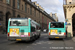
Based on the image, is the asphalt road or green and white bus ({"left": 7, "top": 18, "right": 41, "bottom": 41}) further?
green and white bus ({"left": 7, "top": 18, "right": 41, "bottom": 41})

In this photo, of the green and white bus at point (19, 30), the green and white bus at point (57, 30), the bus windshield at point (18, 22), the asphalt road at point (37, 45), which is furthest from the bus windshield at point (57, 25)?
the bus windshield at point (18, 22)

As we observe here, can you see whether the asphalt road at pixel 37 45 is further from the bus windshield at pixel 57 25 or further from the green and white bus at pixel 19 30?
the bus windshield at pixel 57 25

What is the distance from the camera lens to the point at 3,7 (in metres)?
28.3

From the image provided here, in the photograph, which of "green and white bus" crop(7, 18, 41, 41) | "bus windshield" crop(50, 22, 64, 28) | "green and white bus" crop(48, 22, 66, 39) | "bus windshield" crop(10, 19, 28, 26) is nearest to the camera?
"green and white bus" crop(7, 18, 41, 41)

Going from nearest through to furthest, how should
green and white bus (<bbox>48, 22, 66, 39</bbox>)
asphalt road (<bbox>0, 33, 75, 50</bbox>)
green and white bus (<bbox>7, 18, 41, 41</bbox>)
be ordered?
asphalt road (<bbox>0, 33, 75, 50</bbox>)
green and white bus (<bbox>7, 18, 41, 41</bbox>)
green and white bus (<bbox>48, 22, 66, 39</bbox>)

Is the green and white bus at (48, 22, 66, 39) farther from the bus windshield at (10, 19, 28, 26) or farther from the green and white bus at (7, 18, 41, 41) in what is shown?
the bus windshield at (10, 19, 28, 26)

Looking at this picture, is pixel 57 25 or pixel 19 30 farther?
pixel 57 25

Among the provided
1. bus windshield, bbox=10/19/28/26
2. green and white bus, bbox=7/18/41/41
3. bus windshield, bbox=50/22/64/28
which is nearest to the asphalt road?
green and white bus, bbox=7/18/41/41

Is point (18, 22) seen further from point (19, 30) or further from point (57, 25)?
point (57, 25)

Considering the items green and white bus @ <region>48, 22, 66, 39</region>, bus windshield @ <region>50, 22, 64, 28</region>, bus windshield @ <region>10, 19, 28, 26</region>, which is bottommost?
green and white bus @ <region>48, 22, 66, 39</region>

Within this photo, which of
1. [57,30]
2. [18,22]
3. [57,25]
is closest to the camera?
[18,22]

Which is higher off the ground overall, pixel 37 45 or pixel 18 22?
pixel 18 22

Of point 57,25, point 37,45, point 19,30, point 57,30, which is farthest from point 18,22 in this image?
point 57,25

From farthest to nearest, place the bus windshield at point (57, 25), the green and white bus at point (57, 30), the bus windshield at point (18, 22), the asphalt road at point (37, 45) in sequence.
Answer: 1. the bus windshield at point (57, 25)
2. the green and white bus at point (57, 30)
3. the bus windshield at point (18, 22)
4. the asphalt road at point (37, 45)
